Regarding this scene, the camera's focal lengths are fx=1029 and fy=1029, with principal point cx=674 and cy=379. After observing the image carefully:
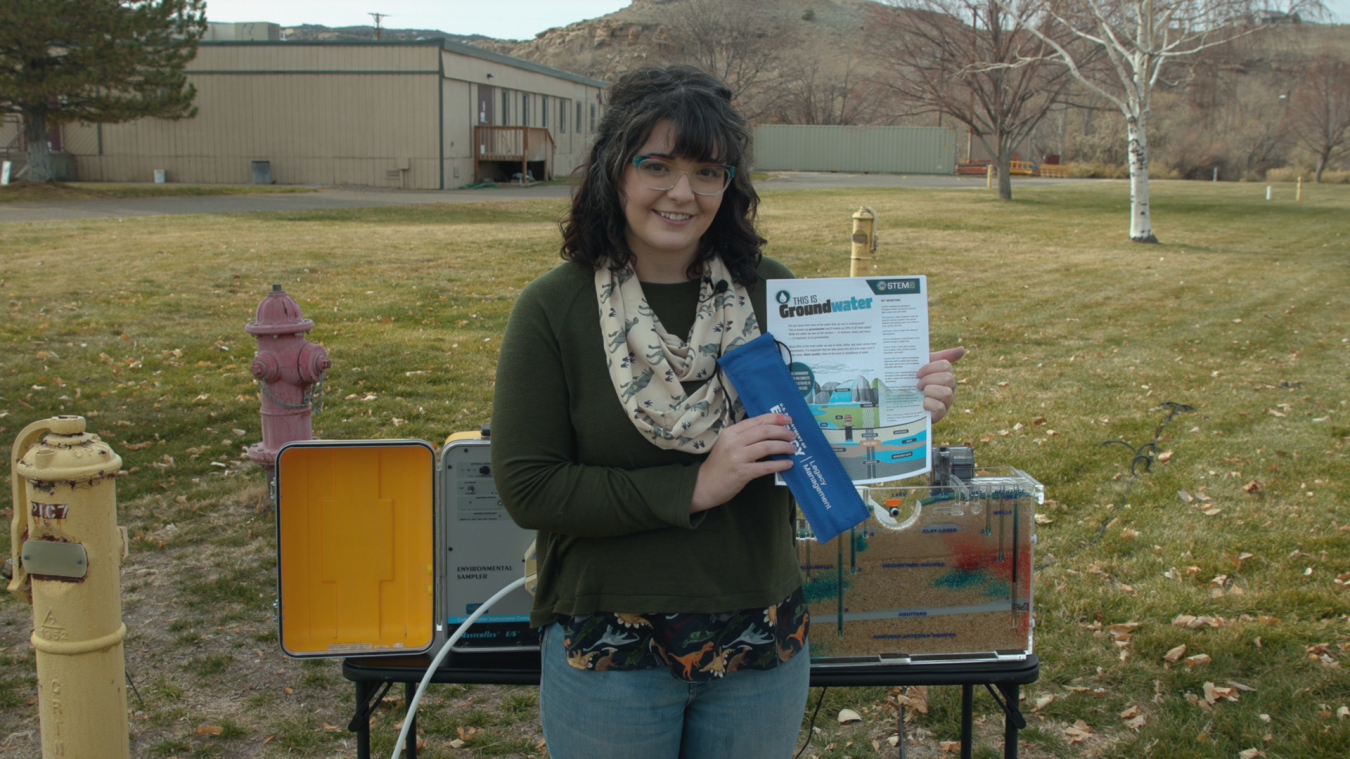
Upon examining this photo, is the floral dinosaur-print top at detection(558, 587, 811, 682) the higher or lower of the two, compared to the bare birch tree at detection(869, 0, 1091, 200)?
lower

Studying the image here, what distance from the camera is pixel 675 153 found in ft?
6.00

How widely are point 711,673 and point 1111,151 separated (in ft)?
212

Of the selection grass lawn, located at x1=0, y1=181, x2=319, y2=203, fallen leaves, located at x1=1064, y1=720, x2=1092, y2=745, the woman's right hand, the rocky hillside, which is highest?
the rocky hillside

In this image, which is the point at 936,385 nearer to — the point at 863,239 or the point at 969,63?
the point at 863,239

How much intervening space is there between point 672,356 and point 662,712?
637 mm

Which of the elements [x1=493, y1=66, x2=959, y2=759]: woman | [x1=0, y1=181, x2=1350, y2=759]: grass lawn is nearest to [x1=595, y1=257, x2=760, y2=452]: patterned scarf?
[x1=493, y1=66, x2=959, y2=759]: woman

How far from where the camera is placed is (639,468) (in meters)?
1.82

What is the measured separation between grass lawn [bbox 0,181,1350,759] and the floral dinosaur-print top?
199 centimetres

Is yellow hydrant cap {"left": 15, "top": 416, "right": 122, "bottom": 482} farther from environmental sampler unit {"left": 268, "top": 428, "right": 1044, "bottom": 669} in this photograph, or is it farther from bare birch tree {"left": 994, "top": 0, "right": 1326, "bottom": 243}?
bare birch tree {"left": 994, "top": 0, "right": 1326, "bottom": 243}

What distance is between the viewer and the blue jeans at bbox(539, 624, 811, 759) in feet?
5.98

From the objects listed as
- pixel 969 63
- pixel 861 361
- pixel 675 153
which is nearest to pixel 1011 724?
pixel 861 361

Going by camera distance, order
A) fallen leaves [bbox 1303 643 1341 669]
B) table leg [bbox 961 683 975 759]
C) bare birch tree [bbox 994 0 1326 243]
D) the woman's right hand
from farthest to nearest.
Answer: bare birch tree [bbox 994 0 1326 243]
fallen leaves [bbox 1303 643 1341 669]
table leg [bbox 961 683 975 759]
the woman's right hand

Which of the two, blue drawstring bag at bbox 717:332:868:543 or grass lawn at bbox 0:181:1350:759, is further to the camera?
grass lawn at bbox 0:181:1350:759

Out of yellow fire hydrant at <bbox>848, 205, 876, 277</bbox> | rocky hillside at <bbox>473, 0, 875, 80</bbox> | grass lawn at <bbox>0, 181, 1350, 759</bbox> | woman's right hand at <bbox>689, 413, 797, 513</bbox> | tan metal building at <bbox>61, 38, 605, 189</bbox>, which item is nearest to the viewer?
woman's right hand at <bbox>689, 413, 797, 513</bbox>
